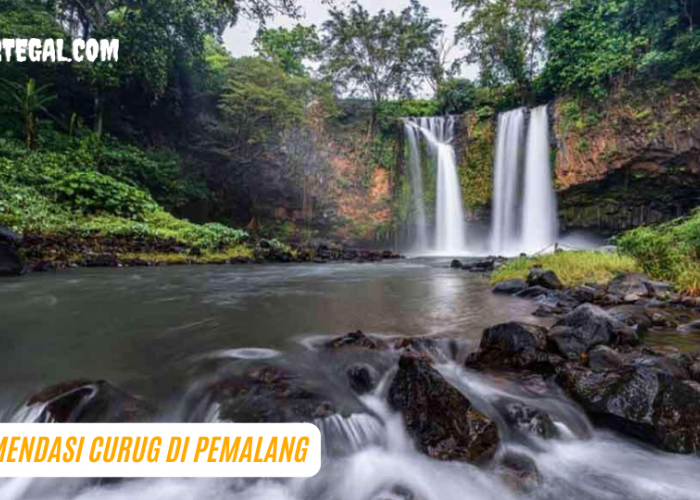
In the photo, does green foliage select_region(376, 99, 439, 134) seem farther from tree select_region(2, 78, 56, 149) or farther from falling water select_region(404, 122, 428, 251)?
tree select_region(2, 78, 56, 149)

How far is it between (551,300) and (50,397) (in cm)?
550

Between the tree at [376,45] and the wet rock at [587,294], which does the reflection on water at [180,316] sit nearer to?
the wet rock at [587,294]

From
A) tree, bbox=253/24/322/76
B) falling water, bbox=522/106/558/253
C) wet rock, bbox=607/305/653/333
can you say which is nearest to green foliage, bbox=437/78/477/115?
falling water, bbox=522/106/558/253

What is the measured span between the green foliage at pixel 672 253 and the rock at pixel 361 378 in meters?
5.11

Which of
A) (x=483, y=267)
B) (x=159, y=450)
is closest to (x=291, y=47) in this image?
(x=483, y=267)

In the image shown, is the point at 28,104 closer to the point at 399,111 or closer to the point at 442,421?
the point at 399,111

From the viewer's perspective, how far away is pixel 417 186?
20.4 meters

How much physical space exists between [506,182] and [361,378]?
701 inches

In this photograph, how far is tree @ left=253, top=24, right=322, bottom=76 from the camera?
67.2 ft

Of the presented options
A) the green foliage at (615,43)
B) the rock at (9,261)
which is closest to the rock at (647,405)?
the rock at (9,261)

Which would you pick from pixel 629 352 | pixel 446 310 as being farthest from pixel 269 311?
pixel 629 352

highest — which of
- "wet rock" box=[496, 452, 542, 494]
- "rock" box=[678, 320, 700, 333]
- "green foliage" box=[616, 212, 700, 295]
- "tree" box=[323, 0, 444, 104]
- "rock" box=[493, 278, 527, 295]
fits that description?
"tree" box=[323, 0, 444, 104]

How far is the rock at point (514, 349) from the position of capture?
9.57 ft

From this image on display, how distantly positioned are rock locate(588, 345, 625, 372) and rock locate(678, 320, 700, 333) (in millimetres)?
1620
